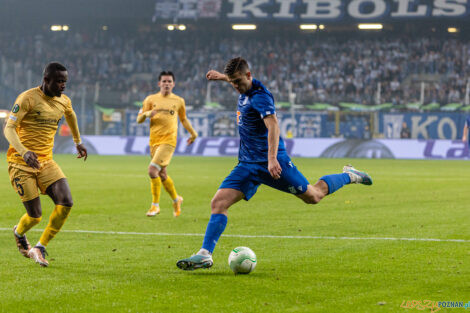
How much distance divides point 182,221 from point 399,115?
2847 cm

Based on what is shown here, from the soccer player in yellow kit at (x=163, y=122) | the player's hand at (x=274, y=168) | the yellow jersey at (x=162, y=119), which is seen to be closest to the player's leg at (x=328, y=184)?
the player's hand at (x=274, y=168)

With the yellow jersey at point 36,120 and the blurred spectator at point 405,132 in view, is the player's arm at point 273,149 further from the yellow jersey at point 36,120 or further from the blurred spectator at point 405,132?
the blurred spectator at point 405,132

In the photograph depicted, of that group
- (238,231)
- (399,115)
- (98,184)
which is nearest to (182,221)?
(238,231)

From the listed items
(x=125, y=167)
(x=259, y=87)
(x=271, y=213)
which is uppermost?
(x=259, y=87)

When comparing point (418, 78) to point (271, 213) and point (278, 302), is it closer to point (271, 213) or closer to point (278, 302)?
point (271, 213)

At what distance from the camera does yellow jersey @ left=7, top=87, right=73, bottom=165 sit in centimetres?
803

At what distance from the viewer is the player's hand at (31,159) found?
7.61m

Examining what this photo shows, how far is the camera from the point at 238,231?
1090 centimetres

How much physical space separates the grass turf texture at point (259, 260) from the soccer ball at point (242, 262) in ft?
0.39

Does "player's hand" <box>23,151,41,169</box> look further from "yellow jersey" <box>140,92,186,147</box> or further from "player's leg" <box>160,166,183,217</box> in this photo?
"yellow jersey" <box>140,92,186,147</box>

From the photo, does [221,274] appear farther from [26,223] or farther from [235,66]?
[26,223]

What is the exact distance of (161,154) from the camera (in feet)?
45.3

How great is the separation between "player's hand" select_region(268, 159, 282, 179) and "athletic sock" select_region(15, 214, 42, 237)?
258 cm

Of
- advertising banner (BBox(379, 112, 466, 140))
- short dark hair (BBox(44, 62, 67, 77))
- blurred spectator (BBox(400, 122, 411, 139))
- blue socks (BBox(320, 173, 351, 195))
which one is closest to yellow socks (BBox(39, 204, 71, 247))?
short dark hair (BBox(44, 62, 67, 77))
